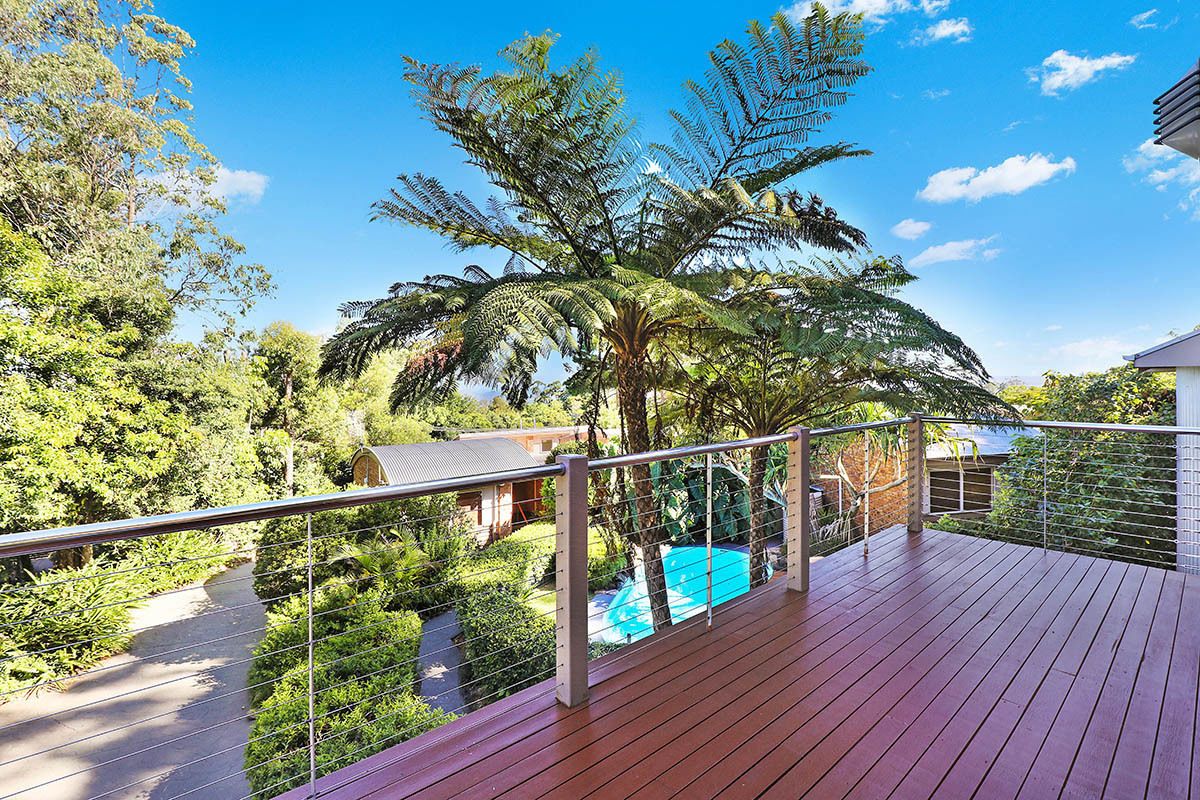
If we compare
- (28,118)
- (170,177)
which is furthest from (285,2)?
(28,118)

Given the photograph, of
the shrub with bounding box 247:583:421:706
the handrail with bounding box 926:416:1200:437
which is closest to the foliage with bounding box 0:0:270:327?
the shrub with bounding box 247:583:421:706

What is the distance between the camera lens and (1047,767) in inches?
65.5

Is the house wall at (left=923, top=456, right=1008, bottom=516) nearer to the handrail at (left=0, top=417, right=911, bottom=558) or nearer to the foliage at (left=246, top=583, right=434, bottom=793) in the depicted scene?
the foliage at (left=246, top=583, right=434, bottom=793)

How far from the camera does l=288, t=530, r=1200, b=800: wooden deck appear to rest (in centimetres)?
159

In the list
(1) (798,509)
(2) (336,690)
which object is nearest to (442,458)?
(2) (336,690)

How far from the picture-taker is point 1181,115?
4.93ft

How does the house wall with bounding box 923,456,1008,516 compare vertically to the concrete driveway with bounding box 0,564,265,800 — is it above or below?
above

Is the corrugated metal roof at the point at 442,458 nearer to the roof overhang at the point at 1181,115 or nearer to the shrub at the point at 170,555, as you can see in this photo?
the shrub at the point at 170,555

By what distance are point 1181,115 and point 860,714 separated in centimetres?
195

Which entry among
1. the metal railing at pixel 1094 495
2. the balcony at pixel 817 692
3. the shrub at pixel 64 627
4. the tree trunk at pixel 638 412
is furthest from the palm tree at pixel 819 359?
the shrub at pixel 64 627

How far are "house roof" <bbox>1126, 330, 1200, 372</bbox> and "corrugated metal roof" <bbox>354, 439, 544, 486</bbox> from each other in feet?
35.9

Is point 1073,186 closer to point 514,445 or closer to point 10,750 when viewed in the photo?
point 514,445

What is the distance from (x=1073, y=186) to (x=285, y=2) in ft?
91.6

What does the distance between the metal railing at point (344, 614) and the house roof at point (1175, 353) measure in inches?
91.0
